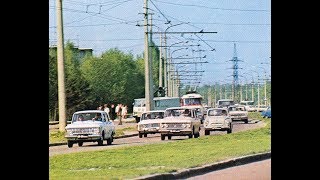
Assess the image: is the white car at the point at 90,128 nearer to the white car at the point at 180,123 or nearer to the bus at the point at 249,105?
the white car at the point at 180,123

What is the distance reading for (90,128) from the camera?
5.43 meters

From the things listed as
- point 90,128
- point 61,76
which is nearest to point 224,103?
point 90,128

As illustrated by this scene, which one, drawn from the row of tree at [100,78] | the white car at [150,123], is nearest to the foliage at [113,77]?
the row of tree at [100,78]

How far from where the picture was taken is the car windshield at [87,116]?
470 cm

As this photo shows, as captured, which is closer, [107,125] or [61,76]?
[61,76]

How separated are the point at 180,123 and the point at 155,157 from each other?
2.64 feet

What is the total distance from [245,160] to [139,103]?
0.95 metres

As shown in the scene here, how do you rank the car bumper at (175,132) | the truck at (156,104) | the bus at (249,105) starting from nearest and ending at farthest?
1. the truck at (156,104)
2. the bus at (249,105)
3. the car bumper at (175,132)

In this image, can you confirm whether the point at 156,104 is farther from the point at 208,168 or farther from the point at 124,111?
the point at 208,168
